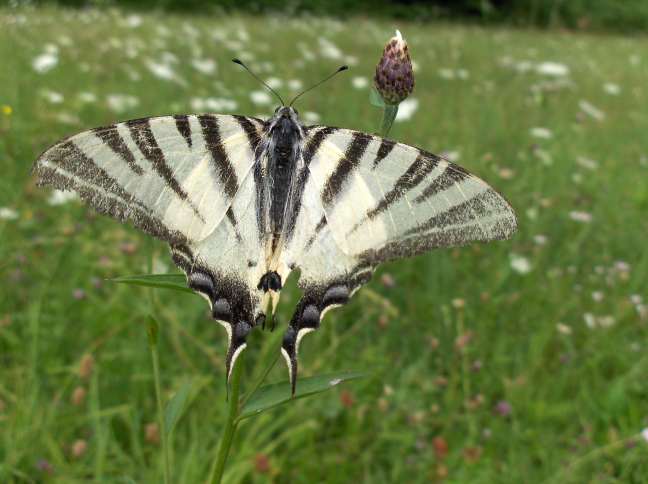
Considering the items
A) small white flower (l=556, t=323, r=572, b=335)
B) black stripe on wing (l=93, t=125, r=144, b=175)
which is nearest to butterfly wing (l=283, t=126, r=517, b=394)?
black stripe on wing (l=93, t=125, r=144, b=175)

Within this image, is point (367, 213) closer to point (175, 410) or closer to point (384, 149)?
point (384, 149)

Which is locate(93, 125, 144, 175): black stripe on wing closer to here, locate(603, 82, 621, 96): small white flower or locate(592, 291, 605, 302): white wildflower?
locate(592, 291, 605, 302): white wildflower

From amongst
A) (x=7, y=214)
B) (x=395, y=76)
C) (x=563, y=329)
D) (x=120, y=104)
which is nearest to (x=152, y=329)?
(x=395, y=76)

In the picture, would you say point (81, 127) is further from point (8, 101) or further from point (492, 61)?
point (492, 61)

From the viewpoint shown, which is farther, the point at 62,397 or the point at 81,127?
the point at 81,127

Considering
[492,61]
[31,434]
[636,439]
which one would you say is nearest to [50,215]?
[31,434]

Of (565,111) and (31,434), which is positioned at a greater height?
(31,434)

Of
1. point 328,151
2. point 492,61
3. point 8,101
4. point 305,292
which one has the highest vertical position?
point 328,151

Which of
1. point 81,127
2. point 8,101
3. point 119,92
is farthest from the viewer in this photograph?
point 119,92

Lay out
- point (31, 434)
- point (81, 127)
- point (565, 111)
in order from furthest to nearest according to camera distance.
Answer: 1. point (565, 111)
2. point (81, 127)
3. point (31, 434)
